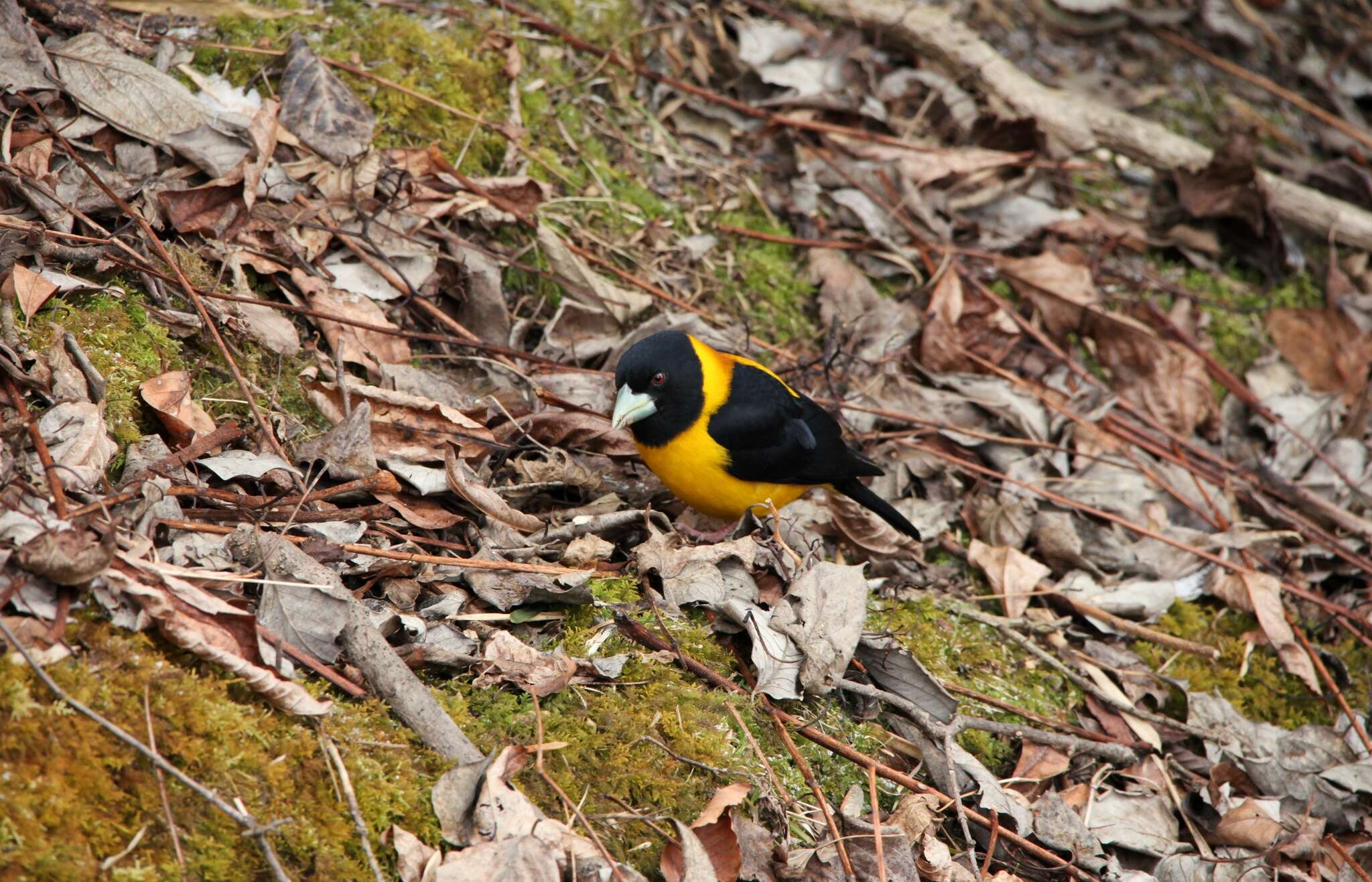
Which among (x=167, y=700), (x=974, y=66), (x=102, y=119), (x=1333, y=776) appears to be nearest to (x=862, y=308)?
(x=974, y=66)

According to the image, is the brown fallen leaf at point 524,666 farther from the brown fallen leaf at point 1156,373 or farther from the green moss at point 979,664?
the brown fallen leaf at point 1156,373

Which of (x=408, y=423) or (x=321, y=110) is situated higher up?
(x=321, y=110)

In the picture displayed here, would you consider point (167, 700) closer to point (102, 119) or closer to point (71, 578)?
point (71, 578)

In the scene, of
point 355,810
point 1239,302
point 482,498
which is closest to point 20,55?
point 482,498

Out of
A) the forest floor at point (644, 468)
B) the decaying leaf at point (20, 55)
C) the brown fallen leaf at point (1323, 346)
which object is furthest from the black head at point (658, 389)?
the brown fallen leaf at point (1323, 346)

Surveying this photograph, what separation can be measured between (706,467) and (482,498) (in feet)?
3.43

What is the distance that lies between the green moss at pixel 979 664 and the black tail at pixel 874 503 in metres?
0.35

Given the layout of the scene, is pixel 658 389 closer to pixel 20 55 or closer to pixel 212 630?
pixel 212 630

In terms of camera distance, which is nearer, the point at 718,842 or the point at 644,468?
the point at 718,842

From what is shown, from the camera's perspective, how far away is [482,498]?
3.60m

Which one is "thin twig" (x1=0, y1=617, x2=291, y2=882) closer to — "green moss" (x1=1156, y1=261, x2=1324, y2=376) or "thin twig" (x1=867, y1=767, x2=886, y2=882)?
"thin twig" (x1=867, y1=767, x2=886, y2=882)

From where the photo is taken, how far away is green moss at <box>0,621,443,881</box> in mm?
2172

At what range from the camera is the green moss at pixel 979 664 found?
3818 mm

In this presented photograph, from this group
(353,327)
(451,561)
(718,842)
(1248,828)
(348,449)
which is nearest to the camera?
(718,842)
